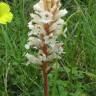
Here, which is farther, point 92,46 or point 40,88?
point 92,46

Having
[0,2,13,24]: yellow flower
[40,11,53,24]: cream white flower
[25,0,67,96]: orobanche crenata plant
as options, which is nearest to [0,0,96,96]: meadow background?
[0,2,13,24]: yellow flower

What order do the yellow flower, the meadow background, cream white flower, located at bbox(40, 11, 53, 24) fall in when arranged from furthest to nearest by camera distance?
the yellow flower, the meadow background, cream white flower, located at bbox(40, 11, 53, 24)

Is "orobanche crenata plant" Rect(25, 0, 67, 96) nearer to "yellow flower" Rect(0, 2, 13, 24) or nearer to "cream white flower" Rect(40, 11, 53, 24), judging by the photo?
"cream white flower" Rect(40, 11, 53, 24)

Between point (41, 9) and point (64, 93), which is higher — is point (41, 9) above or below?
above

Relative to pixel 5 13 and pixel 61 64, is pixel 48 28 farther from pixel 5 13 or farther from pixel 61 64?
pixel 5 13

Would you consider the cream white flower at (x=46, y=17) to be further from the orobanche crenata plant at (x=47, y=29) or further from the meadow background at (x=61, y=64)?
the meadow background at (x=61, y=64)

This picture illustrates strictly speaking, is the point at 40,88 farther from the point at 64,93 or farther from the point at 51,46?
the point at 51,46

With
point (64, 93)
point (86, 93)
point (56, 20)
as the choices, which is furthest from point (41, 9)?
point (86, 93)

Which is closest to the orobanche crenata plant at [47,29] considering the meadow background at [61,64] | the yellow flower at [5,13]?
the meadow background at [61,64]

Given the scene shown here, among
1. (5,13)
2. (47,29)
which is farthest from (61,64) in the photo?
(47,29)
